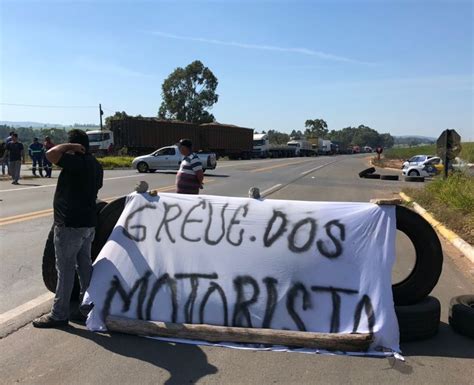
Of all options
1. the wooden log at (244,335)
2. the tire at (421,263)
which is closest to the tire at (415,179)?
the tire at (421,263)

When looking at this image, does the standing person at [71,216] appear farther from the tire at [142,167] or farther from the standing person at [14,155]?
the tire at [142,167]

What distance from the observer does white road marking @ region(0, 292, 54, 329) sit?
4.91 m

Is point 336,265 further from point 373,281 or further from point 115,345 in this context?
point 115,345

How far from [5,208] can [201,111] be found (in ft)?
277

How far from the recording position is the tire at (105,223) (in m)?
5.26

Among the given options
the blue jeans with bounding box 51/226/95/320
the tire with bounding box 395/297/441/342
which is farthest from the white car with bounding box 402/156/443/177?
the blue jeans with bounding box 51/226/95/320

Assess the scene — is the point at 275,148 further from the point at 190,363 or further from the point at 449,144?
the point at 190,363

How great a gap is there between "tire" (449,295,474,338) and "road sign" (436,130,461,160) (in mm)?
12780

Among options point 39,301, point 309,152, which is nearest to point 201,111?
point 309,152

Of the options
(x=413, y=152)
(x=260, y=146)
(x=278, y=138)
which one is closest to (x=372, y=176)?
(x=260, y=146)

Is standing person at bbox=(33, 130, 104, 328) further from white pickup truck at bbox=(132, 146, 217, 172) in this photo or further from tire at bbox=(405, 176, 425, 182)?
tire at bbox=(405, 176, 425, 182)

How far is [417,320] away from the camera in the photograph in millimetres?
4461

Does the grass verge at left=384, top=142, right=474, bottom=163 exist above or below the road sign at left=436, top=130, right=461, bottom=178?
below

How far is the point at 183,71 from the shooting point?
3782 inches
